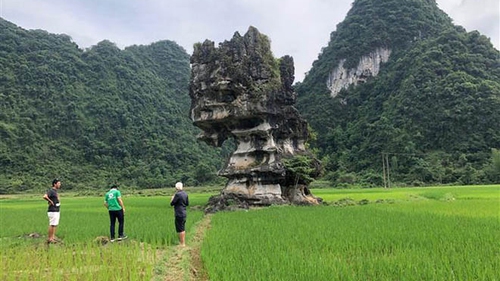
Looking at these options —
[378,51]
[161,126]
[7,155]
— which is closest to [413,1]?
[378,51]

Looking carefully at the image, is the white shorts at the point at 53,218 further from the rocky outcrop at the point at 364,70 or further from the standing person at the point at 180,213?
the rocky outcrop at the point at 364,70

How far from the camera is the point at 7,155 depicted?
151ft

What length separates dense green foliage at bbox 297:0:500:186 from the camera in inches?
1842

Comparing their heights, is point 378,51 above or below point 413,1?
below

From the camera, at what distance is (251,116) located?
71.0 ft

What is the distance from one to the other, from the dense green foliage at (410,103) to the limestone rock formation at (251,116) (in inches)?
1009

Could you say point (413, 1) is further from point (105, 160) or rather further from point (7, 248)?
point (7, 248)

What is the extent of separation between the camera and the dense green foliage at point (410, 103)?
153 feet

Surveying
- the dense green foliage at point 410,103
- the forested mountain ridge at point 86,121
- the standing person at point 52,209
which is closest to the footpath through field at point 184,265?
the standing person at point 52,209

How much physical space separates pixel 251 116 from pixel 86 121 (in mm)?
45513

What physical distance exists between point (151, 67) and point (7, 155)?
50.4 m

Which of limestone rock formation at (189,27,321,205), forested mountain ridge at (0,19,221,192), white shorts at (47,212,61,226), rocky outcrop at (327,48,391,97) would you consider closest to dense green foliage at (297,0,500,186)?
rocky outcrop at (327,48,391,97)

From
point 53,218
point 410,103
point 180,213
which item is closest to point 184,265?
point 180,213

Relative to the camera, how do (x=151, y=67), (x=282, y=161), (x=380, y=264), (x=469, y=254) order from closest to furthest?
(x=380, y=264) → (x=469, y=254) → (x=282, y=161) → (x=151, y=67)
